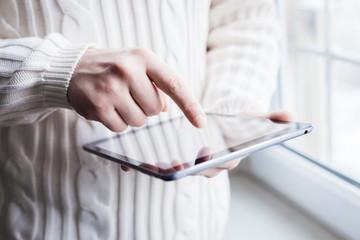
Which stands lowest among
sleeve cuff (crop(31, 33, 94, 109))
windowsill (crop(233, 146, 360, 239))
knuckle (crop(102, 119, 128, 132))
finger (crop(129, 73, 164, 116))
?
windowsill (crop(233, 146, 360, 239))

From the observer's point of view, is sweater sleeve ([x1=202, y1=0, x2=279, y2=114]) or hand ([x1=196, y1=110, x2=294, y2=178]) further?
sweater sleeve ([x1=202, y1=0, x2=279, y2=114])

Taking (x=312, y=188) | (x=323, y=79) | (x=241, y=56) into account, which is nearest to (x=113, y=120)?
(x=241, y=56)

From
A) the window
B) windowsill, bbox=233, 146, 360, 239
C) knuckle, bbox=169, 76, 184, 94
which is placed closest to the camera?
knuckle, bbox=169, 76, 184, 94

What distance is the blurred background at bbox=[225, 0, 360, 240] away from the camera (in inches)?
25.8

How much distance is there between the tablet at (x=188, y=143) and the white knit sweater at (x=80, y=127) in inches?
1.4

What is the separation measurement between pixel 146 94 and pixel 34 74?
13 cm

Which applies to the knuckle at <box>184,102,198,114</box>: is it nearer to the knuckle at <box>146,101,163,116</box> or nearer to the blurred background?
the knuckle at <box>146,101,163,116</box>

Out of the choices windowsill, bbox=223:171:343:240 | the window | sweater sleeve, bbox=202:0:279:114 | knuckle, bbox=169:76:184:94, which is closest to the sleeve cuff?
knuckle, bbox=169:76:184:94

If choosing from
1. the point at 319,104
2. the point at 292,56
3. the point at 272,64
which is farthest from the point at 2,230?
the point at 319,104

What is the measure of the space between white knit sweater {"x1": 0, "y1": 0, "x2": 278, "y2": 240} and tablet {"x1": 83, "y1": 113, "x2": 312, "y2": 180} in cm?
3

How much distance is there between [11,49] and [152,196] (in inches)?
10.0

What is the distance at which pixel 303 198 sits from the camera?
2.37 ft

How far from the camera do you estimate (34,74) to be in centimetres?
40

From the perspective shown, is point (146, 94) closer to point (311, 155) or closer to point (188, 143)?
point (188, 143)
